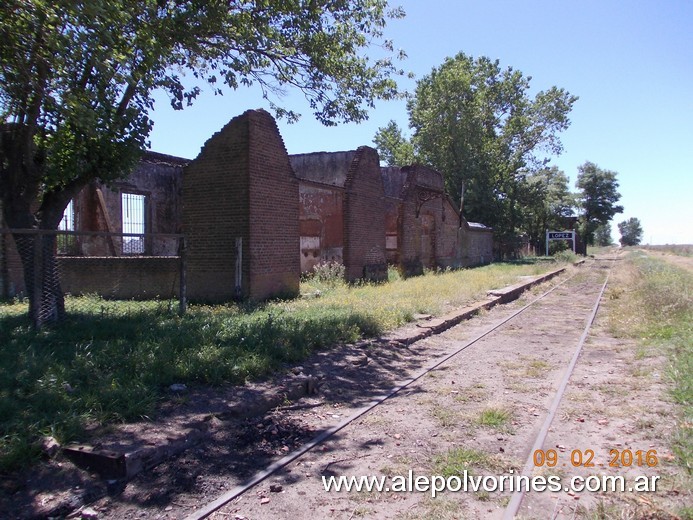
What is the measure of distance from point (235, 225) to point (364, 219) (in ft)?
23.4

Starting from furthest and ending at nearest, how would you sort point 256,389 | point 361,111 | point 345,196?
1. point 345,196
2. point 361,111
3. point 256,389

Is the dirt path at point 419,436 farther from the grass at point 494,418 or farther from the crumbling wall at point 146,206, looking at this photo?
the crumbling wall at point 146,206

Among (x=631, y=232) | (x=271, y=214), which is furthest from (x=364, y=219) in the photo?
(x=631, y=232)

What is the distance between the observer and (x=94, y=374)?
18.7 ft

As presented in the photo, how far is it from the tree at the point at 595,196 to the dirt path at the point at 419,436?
72.3m

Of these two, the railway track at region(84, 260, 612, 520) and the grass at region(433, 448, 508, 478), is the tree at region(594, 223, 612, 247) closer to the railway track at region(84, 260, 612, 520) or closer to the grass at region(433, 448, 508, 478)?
the railway track at region(84, 260, 612, 520)

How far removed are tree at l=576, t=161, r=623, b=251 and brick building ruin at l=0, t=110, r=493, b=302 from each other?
6015 centimetres

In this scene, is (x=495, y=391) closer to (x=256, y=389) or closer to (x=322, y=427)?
(x=322, y=427)

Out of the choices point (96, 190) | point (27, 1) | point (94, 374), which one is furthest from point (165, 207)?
point (94, 374)

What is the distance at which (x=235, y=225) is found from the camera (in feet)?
41.0

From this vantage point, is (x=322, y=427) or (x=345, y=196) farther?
(x=345, y=196)

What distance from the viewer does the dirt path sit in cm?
372

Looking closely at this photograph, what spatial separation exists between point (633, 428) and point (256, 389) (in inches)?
158

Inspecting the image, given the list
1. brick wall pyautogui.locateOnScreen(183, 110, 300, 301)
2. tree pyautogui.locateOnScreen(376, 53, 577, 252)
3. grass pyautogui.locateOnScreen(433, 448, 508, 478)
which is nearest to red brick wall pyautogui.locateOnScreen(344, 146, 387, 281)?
brick wall pyautogui.locateOnScreen(183, 110, 300, 301)
